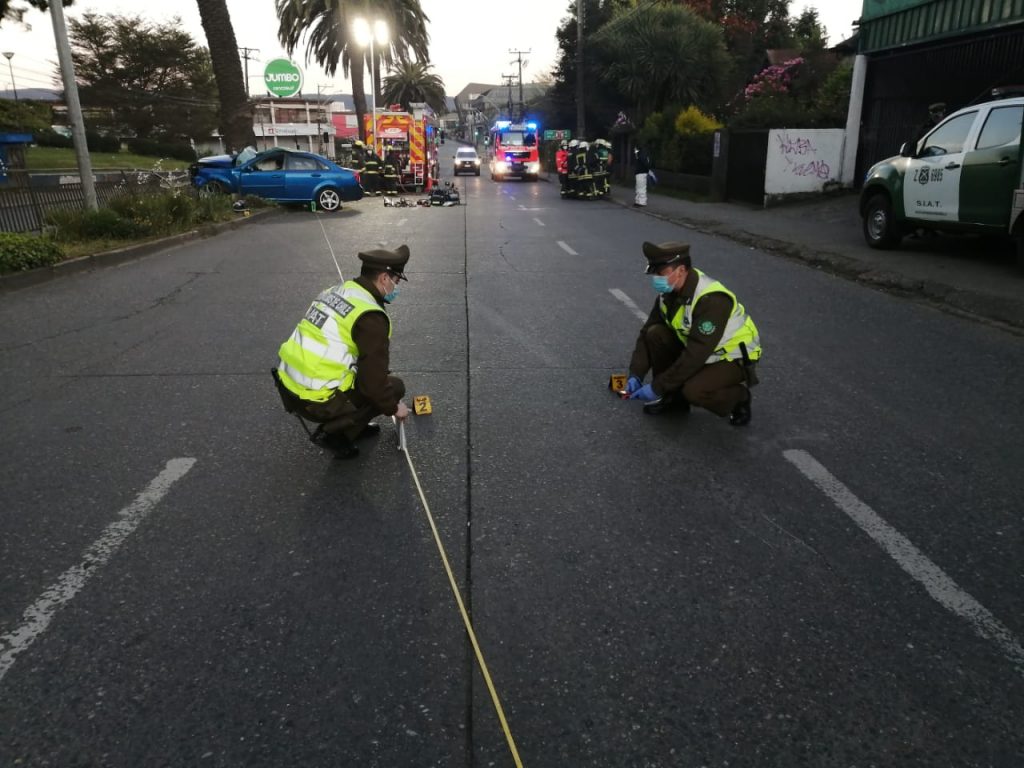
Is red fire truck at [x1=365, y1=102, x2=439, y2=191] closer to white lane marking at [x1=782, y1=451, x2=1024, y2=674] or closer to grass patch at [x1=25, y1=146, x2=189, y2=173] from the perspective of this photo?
grass patch at [x1=25, y1=146, x2=189, y2=173]

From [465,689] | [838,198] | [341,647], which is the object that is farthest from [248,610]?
[838,198]

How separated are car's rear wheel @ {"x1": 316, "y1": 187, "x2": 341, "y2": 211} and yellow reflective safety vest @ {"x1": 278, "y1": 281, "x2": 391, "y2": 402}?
1884 cm

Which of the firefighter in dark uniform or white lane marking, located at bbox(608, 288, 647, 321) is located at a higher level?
the firefighter in dark uniform

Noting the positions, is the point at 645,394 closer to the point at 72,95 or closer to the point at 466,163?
the point at 72,95

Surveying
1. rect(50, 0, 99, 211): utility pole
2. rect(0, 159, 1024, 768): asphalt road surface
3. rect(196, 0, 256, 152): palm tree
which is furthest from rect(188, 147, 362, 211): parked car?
rect(0, 159, 1024, 768): asphalt road surface

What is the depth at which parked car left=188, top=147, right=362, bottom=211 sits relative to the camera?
21516 mm

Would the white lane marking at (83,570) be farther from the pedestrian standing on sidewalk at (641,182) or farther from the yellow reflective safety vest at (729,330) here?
the pedestrian standing on sidewalk at (641,182)

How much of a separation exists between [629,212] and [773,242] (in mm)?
8582

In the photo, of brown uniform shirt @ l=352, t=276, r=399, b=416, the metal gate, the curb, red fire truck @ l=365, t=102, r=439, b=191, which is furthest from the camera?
red fire truck @ l=365, t=102, r=439, b=191

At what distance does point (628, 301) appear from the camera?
29.7ft

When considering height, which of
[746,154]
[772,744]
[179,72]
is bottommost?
[772,744]

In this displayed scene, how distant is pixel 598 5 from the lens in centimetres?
5478

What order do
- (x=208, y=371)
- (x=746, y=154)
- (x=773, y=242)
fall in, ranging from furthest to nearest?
(x=746, y=154) < (x=773, y=242) < (x=208, y=371)

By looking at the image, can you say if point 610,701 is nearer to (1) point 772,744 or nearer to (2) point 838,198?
(1) point 772,744
